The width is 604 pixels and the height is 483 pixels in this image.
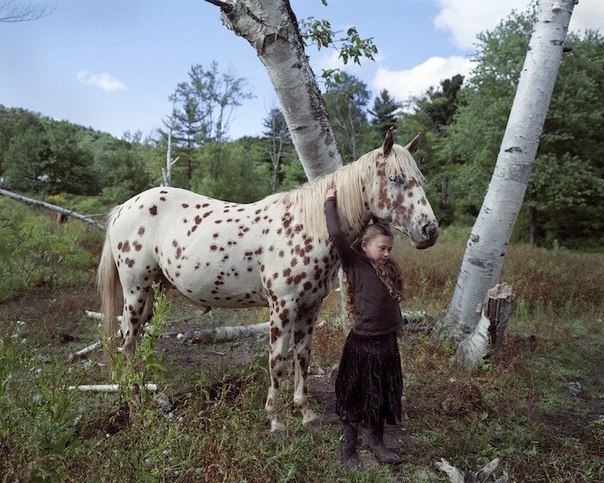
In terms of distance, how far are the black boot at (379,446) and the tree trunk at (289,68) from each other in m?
2.30

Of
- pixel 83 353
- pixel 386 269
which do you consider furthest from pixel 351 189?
pixel 83 353

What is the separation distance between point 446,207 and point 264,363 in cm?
2483

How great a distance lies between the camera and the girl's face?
2941mm

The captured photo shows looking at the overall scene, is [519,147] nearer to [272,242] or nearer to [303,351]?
[272,242]

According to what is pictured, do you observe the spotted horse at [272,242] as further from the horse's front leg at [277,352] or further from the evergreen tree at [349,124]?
the evergreen tree at [349,124]

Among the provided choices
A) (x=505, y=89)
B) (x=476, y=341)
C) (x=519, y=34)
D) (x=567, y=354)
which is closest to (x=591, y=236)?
(x=505, y=89)

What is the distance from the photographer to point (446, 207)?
88.5 ft

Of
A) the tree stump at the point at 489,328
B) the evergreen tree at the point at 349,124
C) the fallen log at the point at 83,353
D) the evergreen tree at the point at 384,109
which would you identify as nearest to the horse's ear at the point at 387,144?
the tree stump at the point at 489,328

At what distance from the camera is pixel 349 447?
9.87ft

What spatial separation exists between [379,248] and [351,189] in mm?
459

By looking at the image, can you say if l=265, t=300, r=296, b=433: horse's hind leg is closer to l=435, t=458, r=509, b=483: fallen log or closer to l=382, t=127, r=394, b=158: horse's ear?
l=435, t=458, r=509, b=483: fallen log

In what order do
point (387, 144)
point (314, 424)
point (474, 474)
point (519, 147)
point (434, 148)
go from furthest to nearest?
1. point (434, 148)
2. point (519, 147)
3. point (314, 424)
4. point (387, 144)
5. point (474, 474)

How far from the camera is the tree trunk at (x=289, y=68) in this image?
Answer: 12.6ft

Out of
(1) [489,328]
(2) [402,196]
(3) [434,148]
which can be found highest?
(3) [434,148]
